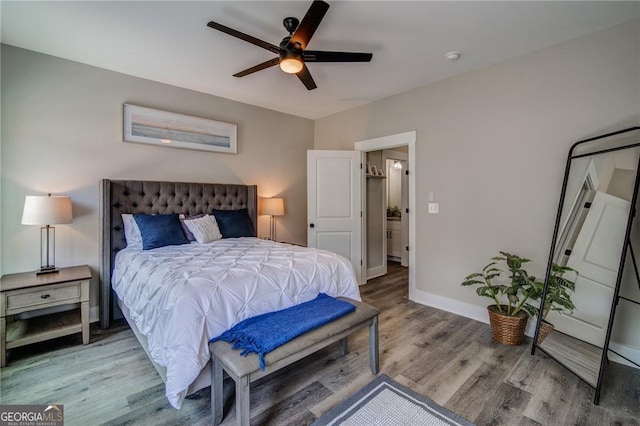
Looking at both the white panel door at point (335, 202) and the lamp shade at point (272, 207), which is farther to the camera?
the white panel door at point (335, 202)

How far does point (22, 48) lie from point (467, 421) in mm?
4701

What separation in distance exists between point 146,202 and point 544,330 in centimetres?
425

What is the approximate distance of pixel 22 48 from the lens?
2674 mm

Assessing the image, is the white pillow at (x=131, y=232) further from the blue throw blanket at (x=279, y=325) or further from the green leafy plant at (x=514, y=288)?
the green leafy plant at (x=514, y=288)

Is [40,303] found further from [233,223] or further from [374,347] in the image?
[374,347]

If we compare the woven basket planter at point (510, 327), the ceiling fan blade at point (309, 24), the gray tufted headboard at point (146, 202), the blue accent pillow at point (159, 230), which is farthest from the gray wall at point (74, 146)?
the woven basket planter at point (510, 327)

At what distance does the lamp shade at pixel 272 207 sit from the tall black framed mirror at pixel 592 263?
10.4 ft

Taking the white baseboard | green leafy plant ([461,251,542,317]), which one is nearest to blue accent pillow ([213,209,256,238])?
the white baseboard

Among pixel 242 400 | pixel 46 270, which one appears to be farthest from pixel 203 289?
pixel 46 270

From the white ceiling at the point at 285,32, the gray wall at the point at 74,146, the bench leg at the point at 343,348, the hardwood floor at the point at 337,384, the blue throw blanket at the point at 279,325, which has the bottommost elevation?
the hardwood floor at the point at 337,384

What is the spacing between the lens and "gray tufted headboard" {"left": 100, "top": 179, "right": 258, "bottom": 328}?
2959mm

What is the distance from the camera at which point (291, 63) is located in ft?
7.00

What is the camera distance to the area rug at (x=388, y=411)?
5.42 ft

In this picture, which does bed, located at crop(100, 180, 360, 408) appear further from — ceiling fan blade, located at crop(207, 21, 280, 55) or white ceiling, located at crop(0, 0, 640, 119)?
ceiling fan blade, located at crop(207, 21, 280, 55)
